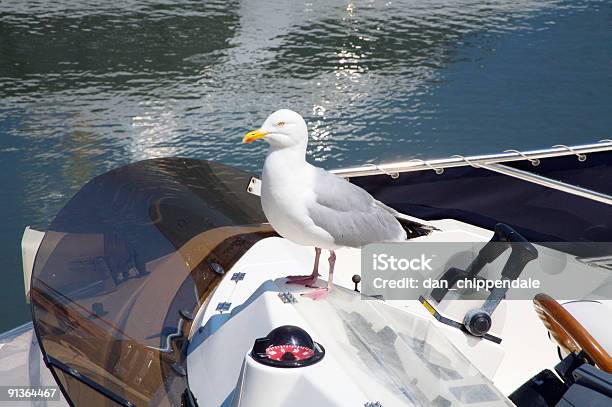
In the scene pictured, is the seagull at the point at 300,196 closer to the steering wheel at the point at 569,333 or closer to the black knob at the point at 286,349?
the black knob at the point at 286,349

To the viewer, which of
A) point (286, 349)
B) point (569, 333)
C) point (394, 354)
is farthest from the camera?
point (569, 333)

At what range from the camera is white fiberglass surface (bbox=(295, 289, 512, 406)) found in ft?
10.00

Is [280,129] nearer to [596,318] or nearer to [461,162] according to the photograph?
[596,318]

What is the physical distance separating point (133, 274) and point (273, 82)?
518 inches

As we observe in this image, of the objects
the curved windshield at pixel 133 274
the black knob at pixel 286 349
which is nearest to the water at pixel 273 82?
the curved windshield at pixel 133 274

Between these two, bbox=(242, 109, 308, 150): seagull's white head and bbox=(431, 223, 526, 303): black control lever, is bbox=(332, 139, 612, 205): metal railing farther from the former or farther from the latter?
bbox=(242, 109, 308, 150): seagull's white head

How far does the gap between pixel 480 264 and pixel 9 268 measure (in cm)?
737

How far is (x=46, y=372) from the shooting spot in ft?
13.8

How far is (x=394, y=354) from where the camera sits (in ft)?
10.7

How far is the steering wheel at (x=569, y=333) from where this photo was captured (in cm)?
326

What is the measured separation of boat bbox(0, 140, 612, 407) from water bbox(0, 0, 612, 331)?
557cm

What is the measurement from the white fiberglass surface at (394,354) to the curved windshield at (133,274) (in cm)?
63

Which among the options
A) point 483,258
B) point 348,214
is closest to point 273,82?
point 483,258

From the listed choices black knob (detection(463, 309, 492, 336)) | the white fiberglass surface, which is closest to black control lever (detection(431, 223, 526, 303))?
black knob (detection(463, 309, 492, 336))
